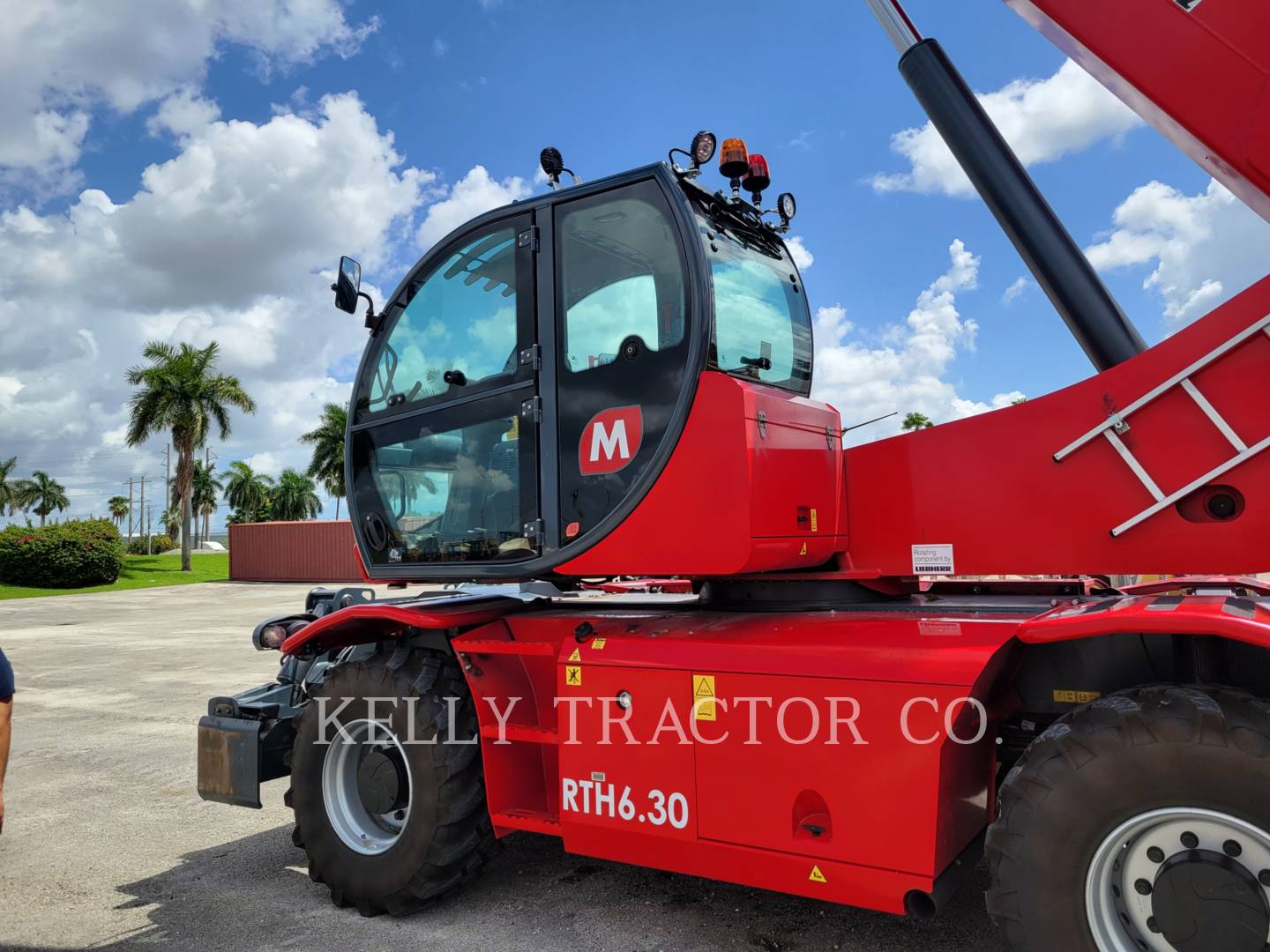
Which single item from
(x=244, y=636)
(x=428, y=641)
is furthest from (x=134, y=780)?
(x=244, y=636)

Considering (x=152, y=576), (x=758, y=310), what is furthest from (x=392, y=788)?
(x=152, y=576)

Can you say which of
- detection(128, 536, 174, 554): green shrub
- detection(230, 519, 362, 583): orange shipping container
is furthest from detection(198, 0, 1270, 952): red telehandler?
detection(128, 536, 174, 554): green shrub

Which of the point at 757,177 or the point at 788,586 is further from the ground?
the point at 757,177

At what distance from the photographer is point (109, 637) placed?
16422 mm

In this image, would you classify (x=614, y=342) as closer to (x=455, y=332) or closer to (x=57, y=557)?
(x=455, y=332)

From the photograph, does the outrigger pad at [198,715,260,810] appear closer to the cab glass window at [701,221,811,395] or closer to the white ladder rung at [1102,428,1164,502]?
the cab glass window at [701,221,811,395]

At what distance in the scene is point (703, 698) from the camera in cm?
341

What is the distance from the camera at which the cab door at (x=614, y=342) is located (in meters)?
3.67

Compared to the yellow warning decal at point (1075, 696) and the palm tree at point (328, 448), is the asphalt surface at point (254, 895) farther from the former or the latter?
the palm tree at point (328, 448)

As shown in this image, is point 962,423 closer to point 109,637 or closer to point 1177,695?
point 1177,695

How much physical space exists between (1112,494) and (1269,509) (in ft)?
1.46

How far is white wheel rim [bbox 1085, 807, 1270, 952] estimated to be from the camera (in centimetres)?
263

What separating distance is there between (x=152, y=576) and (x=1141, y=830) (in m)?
41.8

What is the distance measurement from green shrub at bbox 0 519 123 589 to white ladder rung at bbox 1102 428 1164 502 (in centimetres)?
3745
